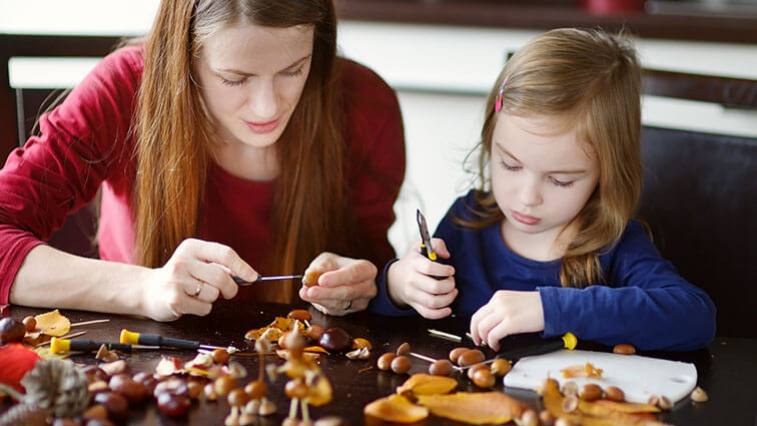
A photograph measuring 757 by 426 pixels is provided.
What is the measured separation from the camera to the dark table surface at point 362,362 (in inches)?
43.5

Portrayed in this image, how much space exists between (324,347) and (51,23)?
292 centimetres

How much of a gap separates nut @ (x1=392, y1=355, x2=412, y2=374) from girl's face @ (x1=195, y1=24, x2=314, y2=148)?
494mm

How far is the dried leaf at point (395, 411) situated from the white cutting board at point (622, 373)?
0.15 metres

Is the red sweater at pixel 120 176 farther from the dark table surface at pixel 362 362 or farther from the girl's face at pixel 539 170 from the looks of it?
the girl's face at pixel 539 170

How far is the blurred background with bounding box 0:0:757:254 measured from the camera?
338 cm

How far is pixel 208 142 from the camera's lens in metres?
1.68

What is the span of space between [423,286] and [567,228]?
29 centimetres

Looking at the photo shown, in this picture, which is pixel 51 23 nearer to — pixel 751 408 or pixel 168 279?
pixel 168 279

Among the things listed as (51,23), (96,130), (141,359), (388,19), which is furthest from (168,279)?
(51,23)

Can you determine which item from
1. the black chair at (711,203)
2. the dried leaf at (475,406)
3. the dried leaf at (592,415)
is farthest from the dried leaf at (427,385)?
the black chair at (711,203)

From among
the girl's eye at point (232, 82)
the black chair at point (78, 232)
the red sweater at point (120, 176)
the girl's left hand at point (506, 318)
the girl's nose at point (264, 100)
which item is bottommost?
the black chair at point (78, 232)

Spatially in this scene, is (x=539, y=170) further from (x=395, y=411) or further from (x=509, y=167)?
(x=395, y=411)

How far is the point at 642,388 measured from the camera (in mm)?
1201

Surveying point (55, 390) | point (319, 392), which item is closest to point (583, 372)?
point (319, 392)
